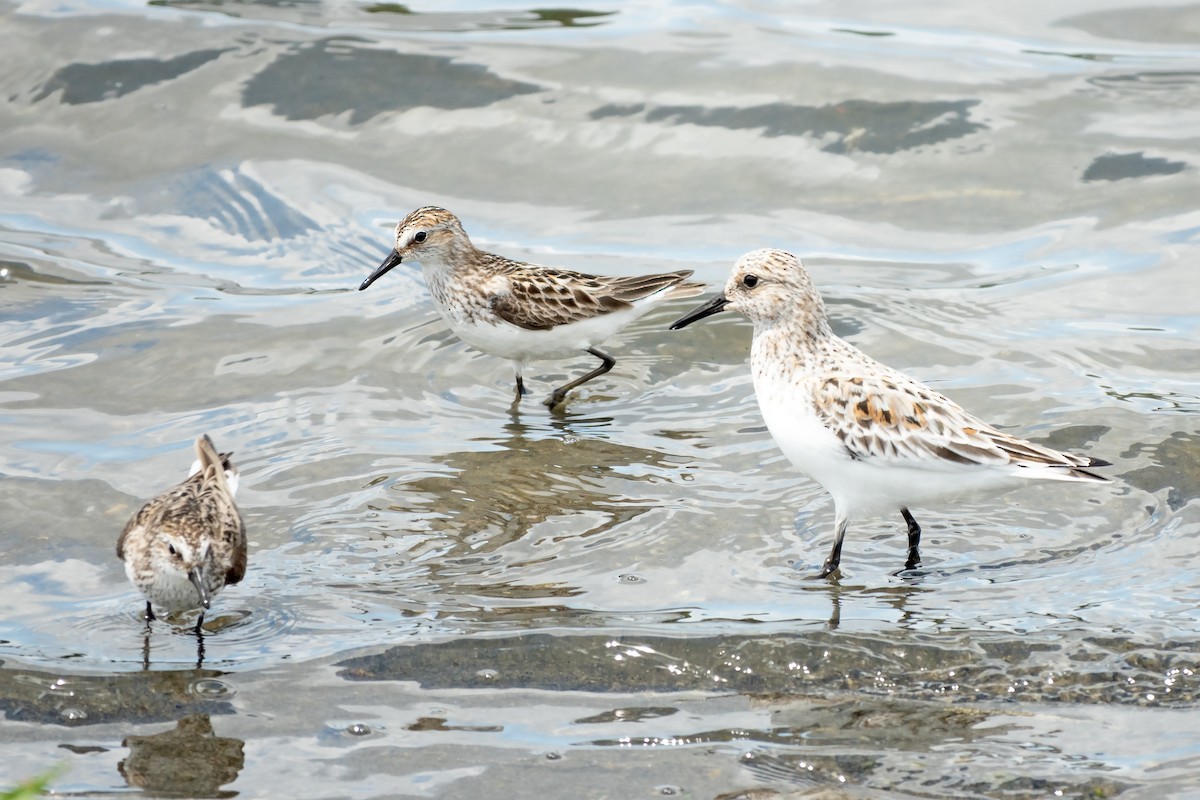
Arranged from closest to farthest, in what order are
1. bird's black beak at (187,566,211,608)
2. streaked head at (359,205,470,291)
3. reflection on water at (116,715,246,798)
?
reflection on water at (116,715,246,798), bird's black beak at (187,566,211,608), streaked head at (359,205,470,291)

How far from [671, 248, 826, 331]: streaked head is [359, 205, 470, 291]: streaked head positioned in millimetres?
Result: 3153

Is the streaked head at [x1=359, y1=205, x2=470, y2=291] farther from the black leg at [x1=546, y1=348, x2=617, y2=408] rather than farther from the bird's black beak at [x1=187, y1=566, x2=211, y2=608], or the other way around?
the bird's black beak at [x1=187, y1=566, x2=211, y2=608]

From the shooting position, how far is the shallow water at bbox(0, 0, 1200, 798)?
5930mm

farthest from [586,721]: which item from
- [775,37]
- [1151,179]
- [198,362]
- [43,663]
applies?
[775,37]

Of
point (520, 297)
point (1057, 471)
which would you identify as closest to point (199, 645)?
point (1057, 471)

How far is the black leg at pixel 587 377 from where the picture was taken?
1022 centimetres

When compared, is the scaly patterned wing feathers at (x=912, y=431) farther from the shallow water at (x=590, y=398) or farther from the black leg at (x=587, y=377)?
the black leg at (x=587, y=377)

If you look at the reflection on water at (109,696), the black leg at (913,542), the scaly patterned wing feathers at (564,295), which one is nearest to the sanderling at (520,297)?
the scaly patterned wing feathers at (564,295)

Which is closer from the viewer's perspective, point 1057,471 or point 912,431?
point 1057,471

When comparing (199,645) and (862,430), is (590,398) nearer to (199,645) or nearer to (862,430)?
(862,430)

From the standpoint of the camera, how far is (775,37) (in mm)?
15016

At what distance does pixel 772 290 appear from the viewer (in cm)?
774

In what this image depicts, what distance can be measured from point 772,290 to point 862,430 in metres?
1.03

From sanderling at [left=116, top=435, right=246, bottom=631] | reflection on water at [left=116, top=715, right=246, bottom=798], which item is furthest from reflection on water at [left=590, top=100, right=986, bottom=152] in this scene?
reflection on water at [left=116, top=715, right=246, bottom=798]
